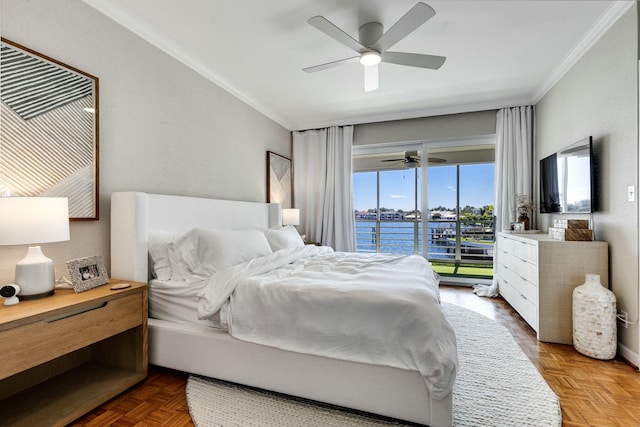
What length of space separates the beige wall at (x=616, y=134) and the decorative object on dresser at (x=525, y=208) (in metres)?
1.14

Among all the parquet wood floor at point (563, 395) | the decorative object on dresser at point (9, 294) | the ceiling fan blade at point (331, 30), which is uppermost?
the ceiling fan blade at point (331, 30)

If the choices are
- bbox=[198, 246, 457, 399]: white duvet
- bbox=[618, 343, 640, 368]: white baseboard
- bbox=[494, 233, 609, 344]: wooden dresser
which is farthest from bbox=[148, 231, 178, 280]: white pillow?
bbox=[618, 343, 640, 368]: white baseboard

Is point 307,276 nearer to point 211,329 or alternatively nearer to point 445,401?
point 211,329

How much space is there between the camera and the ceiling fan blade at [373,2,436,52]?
1864mm

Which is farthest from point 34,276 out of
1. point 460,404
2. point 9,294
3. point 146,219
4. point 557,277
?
point 557,277

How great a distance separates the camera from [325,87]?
3.67m

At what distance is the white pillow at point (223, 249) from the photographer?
7.64ft

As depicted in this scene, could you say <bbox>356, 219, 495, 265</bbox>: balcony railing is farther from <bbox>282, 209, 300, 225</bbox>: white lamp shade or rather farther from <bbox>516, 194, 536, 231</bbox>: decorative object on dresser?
<bbox>282, 209, 300, 225</bbox>: white lamp shade

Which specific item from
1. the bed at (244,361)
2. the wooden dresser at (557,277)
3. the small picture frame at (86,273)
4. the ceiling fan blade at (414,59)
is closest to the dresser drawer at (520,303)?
the wooden dresser at (557,277)

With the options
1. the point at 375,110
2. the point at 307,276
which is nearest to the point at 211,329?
the point at 307,276

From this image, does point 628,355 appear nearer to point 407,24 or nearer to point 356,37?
point 407,24

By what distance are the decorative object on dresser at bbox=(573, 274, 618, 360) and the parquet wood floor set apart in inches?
3.4

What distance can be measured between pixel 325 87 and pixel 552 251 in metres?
2.90

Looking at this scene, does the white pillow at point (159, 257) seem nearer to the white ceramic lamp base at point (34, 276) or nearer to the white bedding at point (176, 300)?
the white bedding at point (176, 300)
